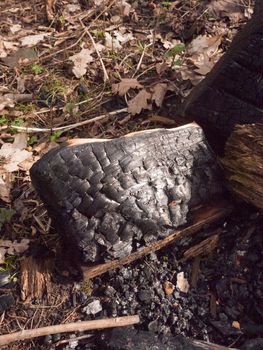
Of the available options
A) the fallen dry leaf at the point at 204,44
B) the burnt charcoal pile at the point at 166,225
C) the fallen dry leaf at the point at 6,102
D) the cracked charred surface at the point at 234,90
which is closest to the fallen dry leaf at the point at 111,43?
the fallen dry leaf at the point at 204,44

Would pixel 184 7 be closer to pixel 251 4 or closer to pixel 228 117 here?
pixel 251 4

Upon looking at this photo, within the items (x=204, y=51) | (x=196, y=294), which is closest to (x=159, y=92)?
(x=204, y=51)

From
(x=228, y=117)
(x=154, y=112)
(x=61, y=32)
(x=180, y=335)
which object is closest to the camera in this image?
(x=180, y=335)

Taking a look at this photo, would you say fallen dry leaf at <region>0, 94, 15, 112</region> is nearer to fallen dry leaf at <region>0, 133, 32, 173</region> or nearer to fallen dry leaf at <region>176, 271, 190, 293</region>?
fallen dry leaf at <region>0, 133, 32, 173</region>

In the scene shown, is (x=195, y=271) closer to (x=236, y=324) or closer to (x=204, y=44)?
(x=236, y=324)

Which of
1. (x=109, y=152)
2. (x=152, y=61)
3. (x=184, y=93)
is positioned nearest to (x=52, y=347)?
(x=109, y=152)

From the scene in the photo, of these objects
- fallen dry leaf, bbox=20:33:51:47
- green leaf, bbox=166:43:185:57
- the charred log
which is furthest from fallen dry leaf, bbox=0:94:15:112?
the charred log
